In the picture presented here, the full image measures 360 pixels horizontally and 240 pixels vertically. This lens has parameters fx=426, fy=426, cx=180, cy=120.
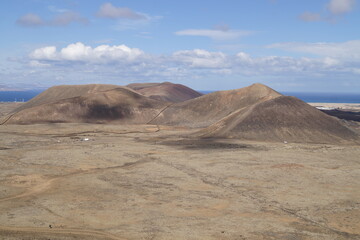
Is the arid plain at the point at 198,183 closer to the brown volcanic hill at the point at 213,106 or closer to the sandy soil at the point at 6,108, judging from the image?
the brown volcanic hill at the point at 213,106

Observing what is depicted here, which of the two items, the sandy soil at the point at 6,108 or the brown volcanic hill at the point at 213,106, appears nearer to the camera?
the brown volcanic hill at the point at 213,106

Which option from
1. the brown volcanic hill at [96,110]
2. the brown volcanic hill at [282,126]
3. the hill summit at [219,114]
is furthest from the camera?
the brown volcanic hill at [96,110]

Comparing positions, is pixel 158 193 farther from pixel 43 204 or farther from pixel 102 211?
pixel 43 204

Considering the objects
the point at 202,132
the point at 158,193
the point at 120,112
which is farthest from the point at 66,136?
the point at 158,193

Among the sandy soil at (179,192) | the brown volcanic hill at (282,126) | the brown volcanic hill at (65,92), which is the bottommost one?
the sandy soil at (179,192)

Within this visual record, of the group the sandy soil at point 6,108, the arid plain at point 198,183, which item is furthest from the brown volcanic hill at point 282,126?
the sandy soil at point 6,108

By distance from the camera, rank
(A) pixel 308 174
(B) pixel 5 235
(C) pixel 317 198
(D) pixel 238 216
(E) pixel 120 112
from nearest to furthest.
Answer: (B) pixel 5 235, (D) pixel 238 216, (C) pixel 317 198, (A) pixel 308 174, (E) pixel 120 112

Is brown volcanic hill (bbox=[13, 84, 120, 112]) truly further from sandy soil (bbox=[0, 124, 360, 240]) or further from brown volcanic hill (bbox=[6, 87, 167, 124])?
sandy soil (bbox=[0, 124, 360, 240])

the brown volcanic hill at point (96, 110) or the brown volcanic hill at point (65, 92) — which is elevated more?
the brown volcanic hill at point (65, 92)
